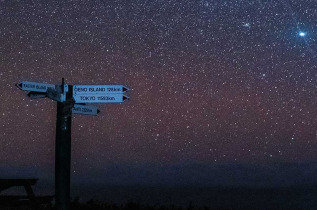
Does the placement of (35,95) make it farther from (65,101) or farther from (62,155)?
(62,155)

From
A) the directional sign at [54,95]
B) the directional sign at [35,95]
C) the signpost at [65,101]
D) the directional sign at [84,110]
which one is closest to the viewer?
the directional sign at [54,95]

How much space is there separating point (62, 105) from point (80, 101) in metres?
0.30

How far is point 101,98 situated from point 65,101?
1.85 feet

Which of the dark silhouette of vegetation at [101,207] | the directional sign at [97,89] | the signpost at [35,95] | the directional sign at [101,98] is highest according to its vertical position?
the directional sign at [97,89]

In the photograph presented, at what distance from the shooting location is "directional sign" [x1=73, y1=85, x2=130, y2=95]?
911 centimetres

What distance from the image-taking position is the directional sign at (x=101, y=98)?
357 inches

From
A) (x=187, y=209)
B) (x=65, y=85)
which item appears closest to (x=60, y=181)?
(x=65, y=85)

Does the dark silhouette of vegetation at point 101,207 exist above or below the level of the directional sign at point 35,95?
below

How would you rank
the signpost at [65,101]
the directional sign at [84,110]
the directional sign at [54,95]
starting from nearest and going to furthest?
the directional sign at [54,95] → the signpost at [65,101] → the directional sign at [84,110]

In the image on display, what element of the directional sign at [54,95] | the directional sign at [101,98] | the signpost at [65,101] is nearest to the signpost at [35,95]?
the signpost at [65,101]

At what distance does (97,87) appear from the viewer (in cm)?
917

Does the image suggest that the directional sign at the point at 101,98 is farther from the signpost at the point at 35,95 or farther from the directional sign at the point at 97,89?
the signpost at the point at 35,95

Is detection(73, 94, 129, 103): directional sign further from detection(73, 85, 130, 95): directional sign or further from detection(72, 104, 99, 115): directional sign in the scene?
detection(72, 104, 99, 115): directional sign

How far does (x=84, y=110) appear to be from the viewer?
965 centimetres
